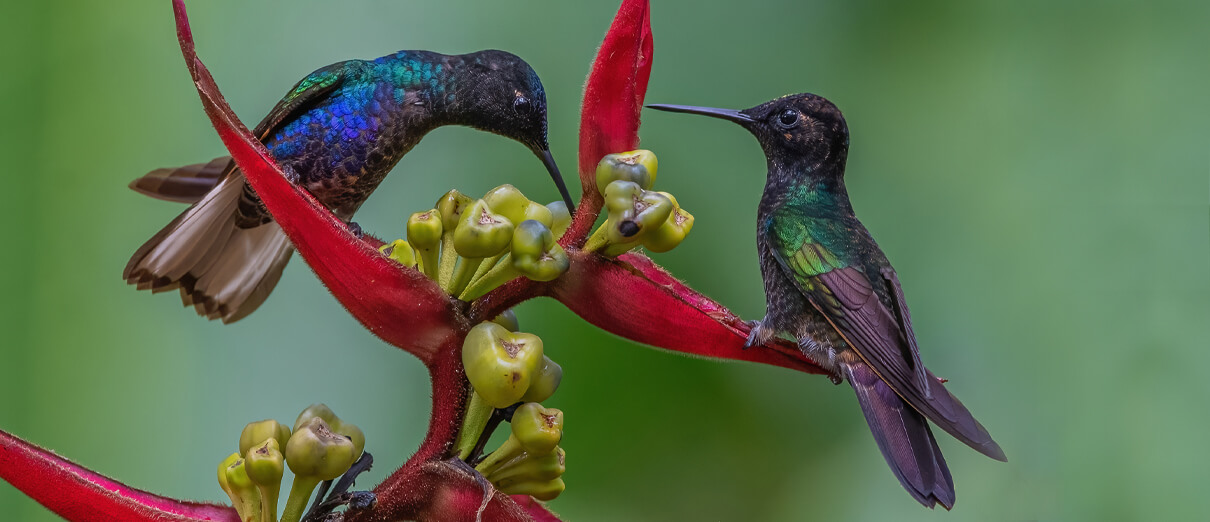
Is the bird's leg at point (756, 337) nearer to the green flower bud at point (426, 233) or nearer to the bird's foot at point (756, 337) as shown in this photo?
the bird's foot at point (756, 337)

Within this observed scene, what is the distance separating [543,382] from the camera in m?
0.70

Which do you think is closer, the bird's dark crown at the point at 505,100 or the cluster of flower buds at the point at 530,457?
the cluster of flower buds at the point at 530,457

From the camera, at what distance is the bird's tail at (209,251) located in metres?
0.95

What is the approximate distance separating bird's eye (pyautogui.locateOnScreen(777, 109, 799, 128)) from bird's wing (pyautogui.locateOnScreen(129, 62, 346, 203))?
0.54 meters

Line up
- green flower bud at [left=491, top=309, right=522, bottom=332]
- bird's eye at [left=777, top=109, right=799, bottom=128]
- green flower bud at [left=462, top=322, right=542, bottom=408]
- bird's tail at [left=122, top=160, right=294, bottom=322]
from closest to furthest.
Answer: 1. green flower bud at [left=462, top=322, right=542, bottom=408]
2. green flower bud at [left=491, top=309, right=522, bottom=332]
3. bird's tail at [left=122, top=160, right=294, bottom=322]
4. bird's eye at [left=777, top=109, right=799, bottom=128]

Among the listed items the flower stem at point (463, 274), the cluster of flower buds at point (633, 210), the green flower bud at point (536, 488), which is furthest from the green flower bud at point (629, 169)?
the green flower bud at point (536, 488)

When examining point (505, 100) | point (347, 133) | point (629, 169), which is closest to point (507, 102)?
point (505, 100)

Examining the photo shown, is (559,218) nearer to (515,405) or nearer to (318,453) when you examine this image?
(515,405)

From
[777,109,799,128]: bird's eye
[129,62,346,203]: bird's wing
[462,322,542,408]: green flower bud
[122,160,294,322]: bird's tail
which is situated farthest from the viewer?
[777,109,799,128]: bird's eye

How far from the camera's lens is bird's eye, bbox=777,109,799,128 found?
127 centimetres

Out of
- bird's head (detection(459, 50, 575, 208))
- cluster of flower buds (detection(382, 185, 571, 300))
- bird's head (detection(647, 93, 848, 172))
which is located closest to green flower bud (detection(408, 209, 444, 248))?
cluster of flower buds (detection(382, 185, 571, 300))

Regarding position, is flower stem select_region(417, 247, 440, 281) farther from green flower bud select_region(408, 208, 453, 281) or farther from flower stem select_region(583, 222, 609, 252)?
flower stem select_region(583, 222, 609, 252)

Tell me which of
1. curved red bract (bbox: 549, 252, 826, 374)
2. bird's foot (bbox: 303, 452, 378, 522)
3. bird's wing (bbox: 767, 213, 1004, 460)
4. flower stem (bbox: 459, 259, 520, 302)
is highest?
flower stem (bbox: 459, 259, 520, 302)

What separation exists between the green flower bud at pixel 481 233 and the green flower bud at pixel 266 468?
18 centimetres
